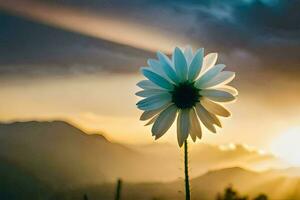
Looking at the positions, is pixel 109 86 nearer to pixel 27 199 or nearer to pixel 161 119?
pixel 27 199

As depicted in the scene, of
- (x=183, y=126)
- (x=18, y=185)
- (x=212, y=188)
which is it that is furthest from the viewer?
(x=18, y=185)

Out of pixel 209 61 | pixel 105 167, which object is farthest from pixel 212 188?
pixel 209 61

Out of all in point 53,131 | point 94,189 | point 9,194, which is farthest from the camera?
point 53,131

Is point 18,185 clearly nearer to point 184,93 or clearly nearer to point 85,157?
point 85,157

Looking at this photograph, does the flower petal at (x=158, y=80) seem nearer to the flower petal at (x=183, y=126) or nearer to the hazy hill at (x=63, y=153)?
the flower petal at (x=183, y=126)

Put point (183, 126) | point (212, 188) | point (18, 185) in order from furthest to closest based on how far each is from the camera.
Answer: point (18, 185), point (212, 188), point (183, 126)

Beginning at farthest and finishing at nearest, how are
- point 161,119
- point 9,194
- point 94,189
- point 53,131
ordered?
point 53,131 → point 9,194 → point 94,189 → point 161,119

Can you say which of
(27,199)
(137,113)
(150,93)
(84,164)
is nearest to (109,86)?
(137,113)

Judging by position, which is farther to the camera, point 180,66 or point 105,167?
point 105,167
